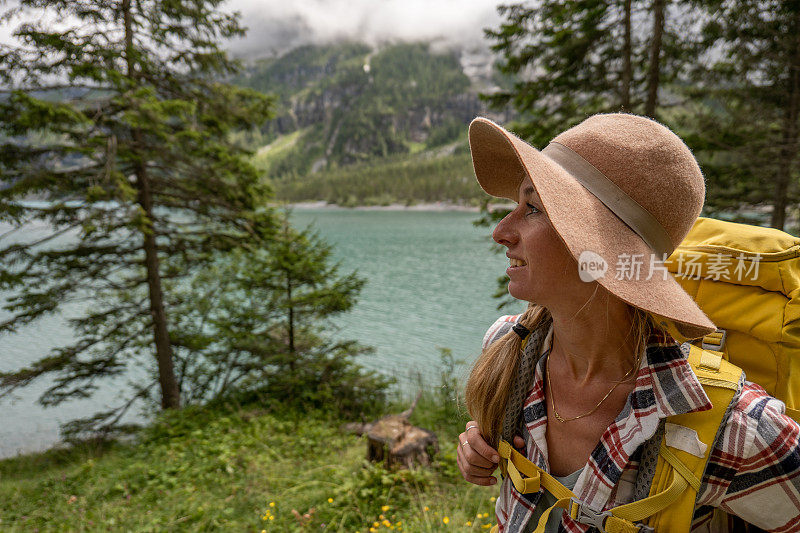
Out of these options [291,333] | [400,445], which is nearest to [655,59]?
[400,445]

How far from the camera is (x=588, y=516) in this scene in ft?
3.21

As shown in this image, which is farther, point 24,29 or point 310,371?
point 310,371

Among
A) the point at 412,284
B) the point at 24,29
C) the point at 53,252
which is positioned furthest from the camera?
the point at 412,284

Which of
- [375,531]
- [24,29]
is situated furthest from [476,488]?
[24,29]

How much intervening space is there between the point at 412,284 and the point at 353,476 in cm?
1847

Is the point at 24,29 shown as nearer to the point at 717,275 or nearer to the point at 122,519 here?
the point at 122,519

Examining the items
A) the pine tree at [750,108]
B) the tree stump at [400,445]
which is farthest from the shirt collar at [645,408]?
the pine tree at [750,108]

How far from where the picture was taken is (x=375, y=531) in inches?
125

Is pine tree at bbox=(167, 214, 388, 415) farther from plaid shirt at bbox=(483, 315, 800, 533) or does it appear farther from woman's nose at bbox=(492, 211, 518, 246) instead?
plaid shirt at bbox=(483, 315, 800, 533)

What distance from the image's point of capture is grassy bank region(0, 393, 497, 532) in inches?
143

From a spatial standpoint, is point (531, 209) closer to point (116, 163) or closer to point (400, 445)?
point (400, 445)

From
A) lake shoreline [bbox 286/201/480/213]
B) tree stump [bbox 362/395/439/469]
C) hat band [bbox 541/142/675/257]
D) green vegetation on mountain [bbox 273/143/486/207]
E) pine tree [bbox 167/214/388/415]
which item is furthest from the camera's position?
green vegetation on mountain [bbox 273/143/486/207]

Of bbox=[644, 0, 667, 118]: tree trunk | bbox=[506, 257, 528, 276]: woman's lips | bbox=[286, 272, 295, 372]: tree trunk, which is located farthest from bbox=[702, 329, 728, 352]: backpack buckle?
bbox=[286, 272, 295, 372]: tree trunk

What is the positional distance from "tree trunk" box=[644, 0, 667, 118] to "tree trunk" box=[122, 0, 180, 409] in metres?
7.32
